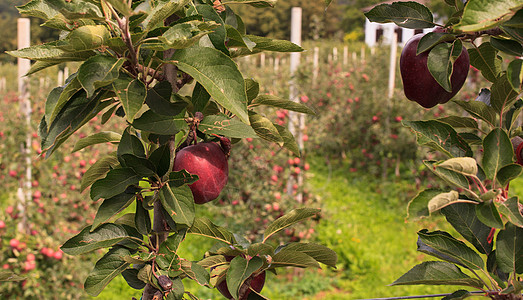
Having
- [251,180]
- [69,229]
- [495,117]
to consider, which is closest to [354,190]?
[251,180]

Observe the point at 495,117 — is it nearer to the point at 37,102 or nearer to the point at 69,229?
the point at 69,229

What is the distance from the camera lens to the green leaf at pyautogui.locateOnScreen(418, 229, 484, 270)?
62 cm

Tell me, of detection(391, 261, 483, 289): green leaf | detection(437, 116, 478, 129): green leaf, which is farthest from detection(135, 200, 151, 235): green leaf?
detection(437, 116, 478, 129): green leaf

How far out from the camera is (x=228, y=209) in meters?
3.49

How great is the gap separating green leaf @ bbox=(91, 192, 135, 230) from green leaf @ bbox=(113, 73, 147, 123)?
17cm

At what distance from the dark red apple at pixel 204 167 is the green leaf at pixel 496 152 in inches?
15.4

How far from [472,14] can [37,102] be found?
343 cm

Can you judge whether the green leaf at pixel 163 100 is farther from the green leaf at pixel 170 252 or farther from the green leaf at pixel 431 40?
the green leaf at pixel 431 40

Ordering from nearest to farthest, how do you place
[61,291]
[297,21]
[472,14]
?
[472,14], [61,291], [297,21]

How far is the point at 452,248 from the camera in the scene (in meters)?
0.63

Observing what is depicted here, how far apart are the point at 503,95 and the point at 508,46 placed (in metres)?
0.07

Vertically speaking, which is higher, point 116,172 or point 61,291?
point 116,172

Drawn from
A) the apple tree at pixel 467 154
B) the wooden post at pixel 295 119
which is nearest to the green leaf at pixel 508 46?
the apple tree at pixel 467 154

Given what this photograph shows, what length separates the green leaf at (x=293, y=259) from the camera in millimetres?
704
